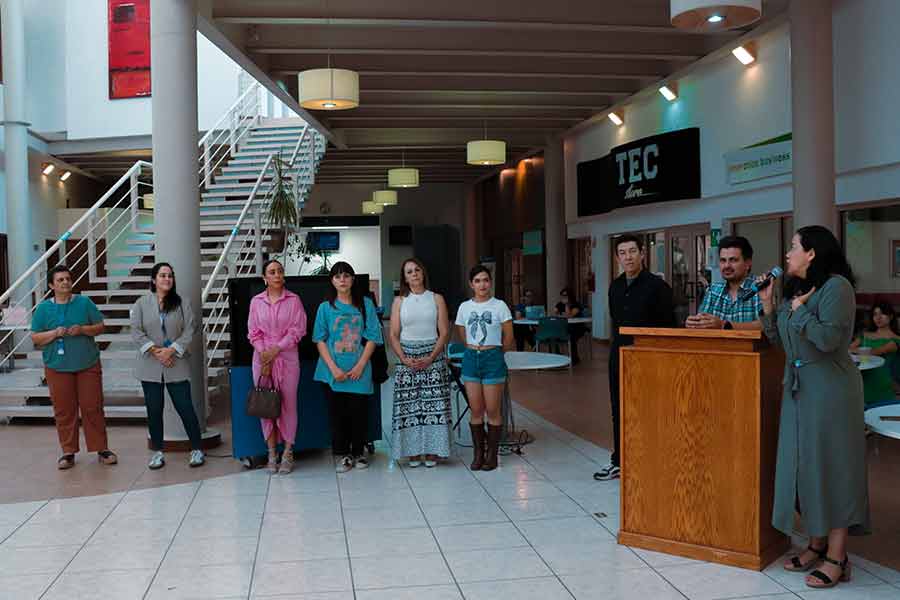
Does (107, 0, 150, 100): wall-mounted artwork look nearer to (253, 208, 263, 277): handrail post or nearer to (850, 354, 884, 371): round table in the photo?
(253, 208, 263, 277): handrail post

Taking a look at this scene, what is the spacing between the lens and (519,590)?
369 cm

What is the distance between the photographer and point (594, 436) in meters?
7.22

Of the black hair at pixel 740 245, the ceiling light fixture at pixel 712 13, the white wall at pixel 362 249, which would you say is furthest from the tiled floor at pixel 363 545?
the white wall at pixel 362 249

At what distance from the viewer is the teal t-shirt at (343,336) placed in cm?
606

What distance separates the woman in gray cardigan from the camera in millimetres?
6289

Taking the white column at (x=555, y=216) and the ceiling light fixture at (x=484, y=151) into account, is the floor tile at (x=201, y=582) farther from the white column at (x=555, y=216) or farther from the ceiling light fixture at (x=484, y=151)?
the white column at (x=555, y=216)

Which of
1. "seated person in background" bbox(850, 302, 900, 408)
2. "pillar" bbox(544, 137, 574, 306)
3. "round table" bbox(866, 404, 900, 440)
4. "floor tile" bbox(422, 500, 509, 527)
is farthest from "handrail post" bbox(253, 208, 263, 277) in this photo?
"pillar" bbox(544, 137, 574, 306)

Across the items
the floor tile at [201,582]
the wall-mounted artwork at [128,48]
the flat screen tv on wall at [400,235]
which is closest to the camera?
the floor tile at [201,582]

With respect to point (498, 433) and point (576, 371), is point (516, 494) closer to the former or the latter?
point (498, 433)

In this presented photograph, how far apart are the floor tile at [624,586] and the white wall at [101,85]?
15247 millimetres

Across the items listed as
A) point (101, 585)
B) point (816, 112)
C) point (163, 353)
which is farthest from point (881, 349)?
point (101, 585)

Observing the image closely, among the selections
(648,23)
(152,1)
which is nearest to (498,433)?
(152,1)

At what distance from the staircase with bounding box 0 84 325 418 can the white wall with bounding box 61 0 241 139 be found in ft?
Answer: 4.76

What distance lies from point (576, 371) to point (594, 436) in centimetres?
461
